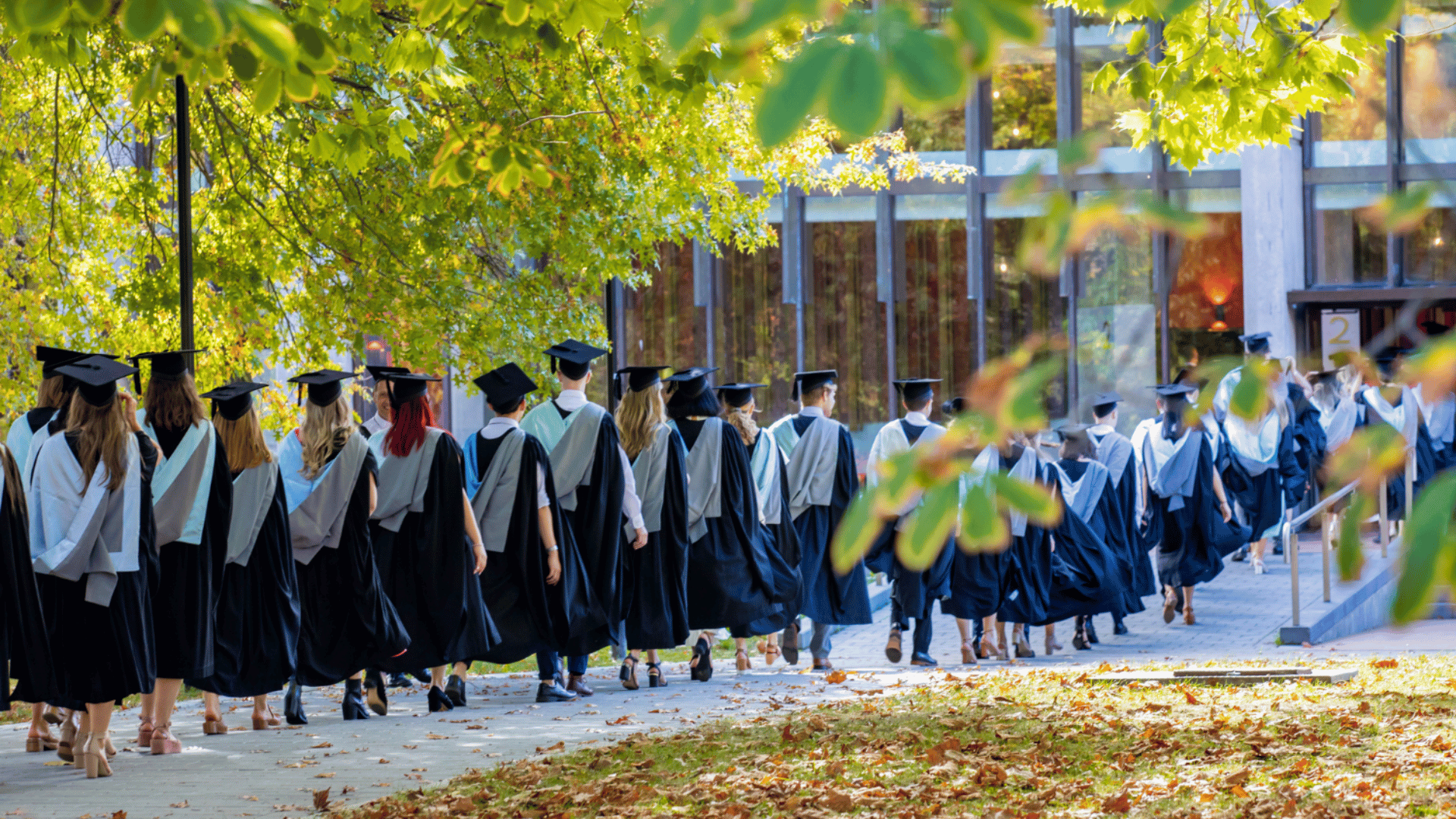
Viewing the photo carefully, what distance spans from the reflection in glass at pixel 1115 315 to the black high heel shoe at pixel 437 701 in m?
13.1

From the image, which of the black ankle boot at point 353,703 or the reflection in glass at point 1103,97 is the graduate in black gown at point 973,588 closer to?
the black ankle boot at point 353,703

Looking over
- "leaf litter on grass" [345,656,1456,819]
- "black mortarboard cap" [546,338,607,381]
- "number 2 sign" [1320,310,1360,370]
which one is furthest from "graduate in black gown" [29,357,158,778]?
"number 2 sign" [1320,310,1360,370]

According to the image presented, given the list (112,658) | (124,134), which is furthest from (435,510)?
(124,134)

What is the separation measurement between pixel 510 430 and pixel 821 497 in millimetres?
2692

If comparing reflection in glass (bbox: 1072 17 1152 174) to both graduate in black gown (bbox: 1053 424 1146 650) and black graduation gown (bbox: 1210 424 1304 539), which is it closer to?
black graduation gown (bbox: 1210 424 1304 539)

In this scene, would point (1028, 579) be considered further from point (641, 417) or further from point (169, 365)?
point (169, 365)

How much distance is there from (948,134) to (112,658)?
16112 mm

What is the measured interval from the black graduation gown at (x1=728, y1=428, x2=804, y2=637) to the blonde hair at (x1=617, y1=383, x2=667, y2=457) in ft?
3.20

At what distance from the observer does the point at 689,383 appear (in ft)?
34.4

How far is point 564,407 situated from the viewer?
973cm

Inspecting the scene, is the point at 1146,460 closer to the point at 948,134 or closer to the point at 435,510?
the point at 435,510

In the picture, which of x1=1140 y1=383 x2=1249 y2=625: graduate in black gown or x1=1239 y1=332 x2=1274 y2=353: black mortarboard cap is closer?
x1=1140 y1=383 x2=1249 y2=625: graduate in black gown

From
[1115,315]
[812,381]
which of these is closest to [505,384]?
[812,381]

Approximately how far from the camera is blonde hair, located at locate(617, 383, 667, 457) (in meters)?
10.2
